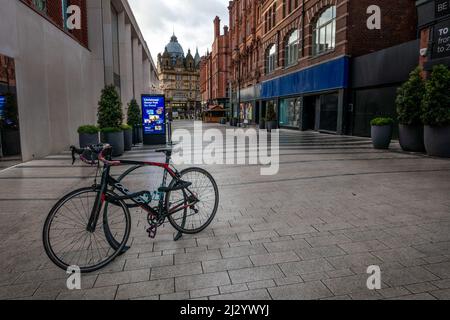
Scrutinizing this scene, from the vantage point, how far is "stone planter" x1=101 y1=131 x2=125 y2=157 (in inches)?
441

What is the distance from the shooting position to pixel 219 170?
875 centimetres

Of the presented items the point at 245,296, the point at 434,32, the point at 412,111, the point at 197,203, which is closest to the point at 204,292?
the point at 245,296

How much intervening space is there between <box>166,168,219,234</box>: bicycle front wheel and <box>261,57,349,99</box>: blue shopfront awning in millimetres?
17585

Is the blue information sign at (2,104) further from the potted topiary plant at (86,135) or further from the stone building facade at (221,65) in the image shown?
the stone building facade at (221,65)

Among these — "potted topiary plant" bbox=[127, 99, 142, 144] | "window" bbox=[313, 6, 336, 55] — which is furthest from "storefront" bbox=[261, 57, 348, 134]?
"potted topiary plant" bbox=[127, 99, 142, 144]

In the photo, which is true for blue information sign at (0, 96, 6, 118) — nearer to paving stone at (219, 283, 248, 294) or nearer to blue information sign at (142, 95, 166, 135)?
blue information sign at (142, 95, 166, 135)

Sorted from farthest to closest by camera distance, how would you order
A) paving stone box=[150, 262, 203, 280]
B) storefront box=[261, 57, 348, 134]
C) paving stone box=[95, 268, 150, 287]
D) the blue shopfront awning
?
storefront box=[261, 57, 348, 134], the blue shopfront awning, paving stone box=[150, 262, 203, 280], paving stone box=[95, 268, 150, 287]

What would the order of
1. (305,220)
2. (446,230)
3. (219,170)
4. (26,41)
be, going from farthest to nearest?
(26,41) < (219,170) < (305,220) < (446,230)

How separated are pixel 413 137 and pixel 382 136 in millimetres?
1296

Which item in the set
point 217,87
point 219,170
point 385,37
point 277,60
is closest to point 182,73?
point 217,87

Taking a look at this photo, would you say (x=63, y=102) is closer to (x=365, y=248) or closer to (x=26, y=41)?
(x=26, y=41)

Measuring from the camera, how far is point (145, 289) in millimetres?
2869

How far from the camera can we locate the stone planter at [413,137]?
1113cm
